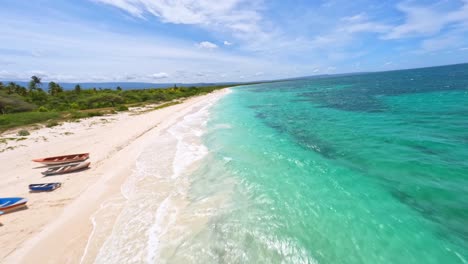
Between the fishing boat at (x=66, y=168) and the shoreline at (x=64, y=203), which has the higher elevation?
the fishing boat at (x=66, y=168)

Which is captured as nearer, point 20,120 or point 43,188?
point 43,188

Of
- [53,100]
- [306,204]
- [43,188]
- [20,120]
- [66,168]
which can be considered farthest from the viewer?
[53,100]

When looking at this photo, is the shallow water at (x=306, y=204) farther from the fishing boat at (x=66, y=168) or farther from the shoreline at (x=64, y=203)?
the fishing boat at (x=66, y=168)

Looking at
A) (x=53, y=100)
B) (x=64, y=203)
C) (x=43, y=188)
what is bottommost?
(x=64, y=203)

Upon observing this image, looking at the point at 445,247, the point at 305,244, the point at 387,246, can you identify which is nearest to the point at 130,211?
the point at 305,244

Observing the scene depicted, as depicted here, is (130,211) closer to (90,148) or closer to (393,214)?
(393,214)

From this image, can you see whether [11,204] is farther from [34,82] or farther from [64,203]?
[34,82]

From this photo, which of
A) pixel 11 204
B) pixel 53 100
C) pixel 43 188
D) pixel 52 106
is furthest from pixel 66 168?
pixel 53 100

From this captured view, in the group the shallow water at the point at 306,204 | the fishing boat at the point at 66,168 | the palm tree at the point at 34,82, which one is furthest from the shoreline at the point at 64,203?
the palm tree at the point at 34,82
